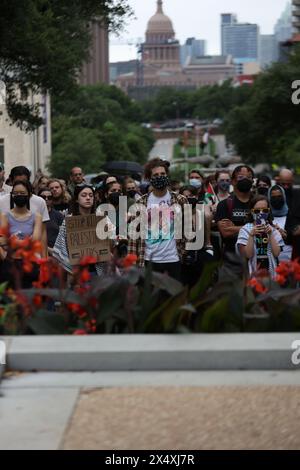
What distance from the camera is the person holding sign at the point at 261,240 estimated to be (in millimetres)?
11242

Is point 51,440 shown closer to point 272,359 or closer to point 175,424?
point 175,424

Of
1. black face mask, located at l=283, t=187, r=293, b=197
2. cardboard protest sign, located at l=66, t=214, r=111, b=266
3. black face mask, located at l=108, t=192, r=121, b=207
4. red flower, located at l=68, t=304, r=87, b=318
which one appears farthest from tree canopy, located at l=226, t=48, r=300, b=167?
red flower, located at l=68, t=304, r=87, b=318

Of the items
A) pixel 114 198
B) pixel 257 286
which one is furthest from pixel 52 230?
pixel 257 286

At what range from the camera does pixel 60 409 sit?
5402mm

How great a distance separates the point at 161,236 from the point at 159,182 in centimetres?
51

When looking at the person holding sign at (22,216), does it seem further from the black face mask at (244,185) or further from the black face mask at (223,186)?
the black face mask at (223,186)

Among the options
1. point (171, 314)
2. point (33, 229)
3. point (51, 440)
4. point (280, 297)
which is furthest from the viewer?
point (33, 229)

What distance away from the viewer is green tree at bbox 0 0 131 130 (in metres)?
22.4

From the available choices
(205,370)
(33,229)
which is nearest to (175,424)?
(205,370)

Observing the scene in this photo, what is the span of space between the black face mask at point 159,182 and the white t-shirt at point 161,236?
19 centimetres

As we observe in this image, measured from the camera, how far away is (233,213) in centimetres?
1216

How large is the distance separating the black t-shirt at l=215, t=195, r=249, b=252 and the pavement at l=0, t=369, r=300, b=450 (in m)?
6.28

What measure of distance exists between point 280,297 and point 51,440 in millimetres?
2221

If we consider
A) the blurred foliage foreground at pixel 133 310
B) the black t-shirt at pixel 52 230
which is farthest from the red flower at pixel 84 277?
the black t-shirt at pixel 52 230
